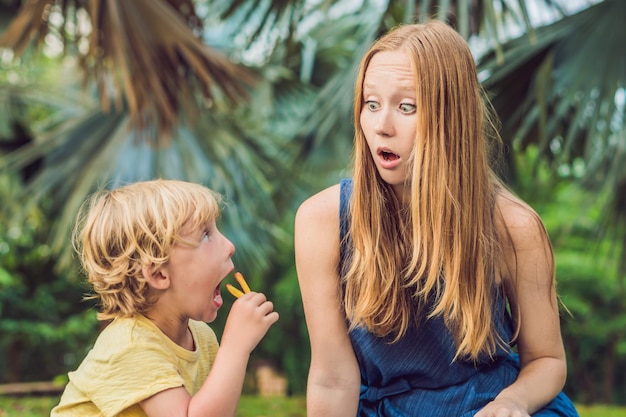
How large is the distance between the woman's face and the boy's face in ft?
1.38

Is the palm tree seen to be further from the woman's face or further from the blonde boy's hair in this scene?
the blonde boy's hair

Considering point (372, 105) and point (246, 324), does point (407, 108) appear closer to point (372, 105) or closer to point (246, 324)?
point (372, 105)

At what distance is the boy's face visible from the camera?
6.42 ft

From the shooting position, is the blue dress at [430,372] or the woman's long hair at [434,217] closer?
the woman's long hair at [434,217]

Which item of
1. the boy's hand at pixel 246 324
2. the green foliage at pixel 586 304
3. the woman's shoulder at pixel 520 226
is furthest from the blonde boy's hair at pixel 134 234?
the green foliage at pixel 586 304

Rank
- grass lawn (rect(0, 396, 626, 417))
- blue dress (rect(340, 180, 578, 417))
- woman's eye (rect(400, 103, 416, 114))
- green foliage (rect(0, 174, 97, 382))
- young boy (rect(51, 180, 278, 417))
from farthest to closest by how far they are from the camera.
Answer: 1. green foliage (rect(0, 174, 97, 382))
2. grass lawn (rect(0, 396, 626, 417))
3. blue dress (rect(340, 180, 578, 417))
4. woman's eye (rect(400, 103, 416, 114))
5. young boy (rect(51, 180, 278, 417))

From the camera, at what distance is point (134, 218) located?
1.93 meters

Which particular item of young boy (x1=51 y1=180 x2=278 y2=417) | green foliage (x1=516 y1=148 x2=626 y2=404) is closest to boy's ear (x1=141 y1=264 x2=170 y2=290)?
young boy (x1=51 y1=180 x2=278 y2=417)

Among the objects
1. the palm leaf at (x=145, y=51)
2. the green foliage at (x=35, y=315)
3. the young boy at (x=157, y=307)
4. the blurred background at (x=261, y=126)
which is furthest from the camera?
Answer: the green foliage at (x=35, y=315)

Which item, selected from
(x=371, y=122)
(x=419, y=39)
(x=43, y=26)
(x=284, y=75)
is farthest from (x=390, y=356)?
(x=284, y=75)

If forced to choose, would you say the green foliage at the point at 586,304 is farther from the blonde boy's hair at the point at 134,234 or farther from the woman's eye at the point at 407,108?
the blonde boy's hair at the point at 134,234

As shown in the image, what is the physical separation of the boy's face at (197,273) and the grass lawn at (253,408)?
13.0ft

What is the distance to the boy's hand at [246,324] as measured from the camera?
1.90 meters

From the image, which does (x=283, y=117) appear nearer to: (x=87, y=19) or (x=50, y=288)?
(x=87, y=19)
